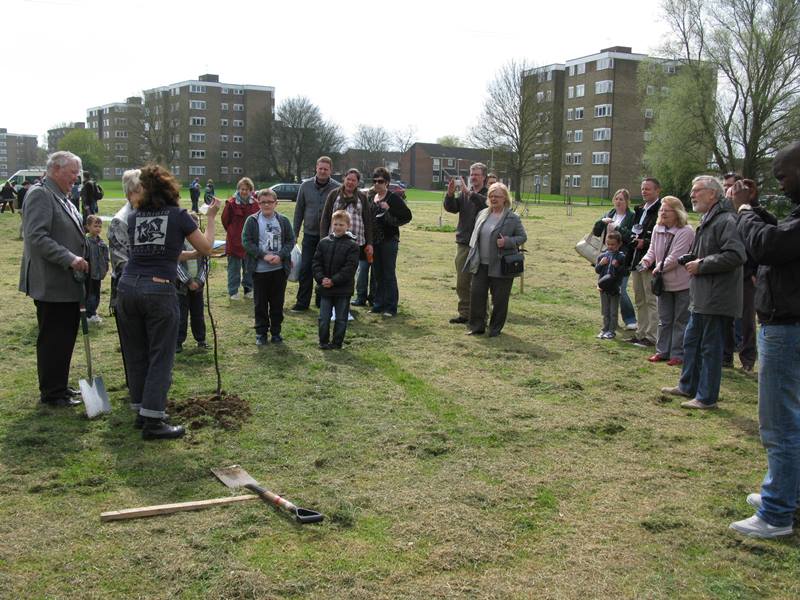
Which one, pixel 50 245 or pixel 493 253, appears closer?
pixel 50 245

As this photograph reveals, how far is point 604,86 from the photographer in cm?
8088

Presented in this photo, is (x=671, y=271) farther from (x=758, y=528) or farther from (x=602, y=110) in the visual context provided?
(x=602, y=110)

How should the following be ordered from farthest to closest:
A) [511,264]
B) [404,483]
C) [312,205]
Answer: [312,205] → [511,264] → [404,483]

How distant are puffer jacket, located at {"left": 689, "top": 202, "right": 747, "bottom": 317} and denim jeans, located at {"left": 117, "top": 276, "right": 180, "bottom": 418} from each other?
15.6 feet

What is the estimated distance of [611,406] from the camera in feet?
23.0

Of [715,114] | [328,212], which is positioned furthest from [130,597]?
[715,114]

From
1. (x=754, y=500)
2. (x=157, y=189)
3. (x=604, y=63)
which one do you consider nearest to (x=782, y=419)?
(x=754, y=500)

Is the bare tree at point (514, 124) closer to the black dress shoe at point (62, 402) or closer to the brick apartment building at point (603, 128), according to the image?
the brick apartment building at point (603, 128)

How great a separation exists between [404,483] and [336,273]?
4.31 meters

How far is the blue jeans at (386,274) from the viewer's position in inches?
437

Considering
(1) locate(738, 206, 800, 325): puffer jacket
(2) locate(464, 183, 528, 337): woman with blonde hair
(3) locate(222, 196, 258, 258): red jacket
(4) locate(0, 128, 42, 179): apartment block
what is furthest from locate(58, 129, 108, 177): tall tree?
(1) locate(738, 206, 800, 325): puffer jacket

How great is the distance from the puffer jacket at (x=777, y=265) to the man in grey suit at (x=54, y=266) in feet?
16.8

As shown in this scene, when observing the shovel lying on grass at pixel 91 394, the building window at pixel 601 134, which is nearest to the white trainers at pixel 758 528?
the shovel lying on grass at pixel 91 394

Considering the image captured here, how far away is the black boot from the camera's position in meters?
5.70
